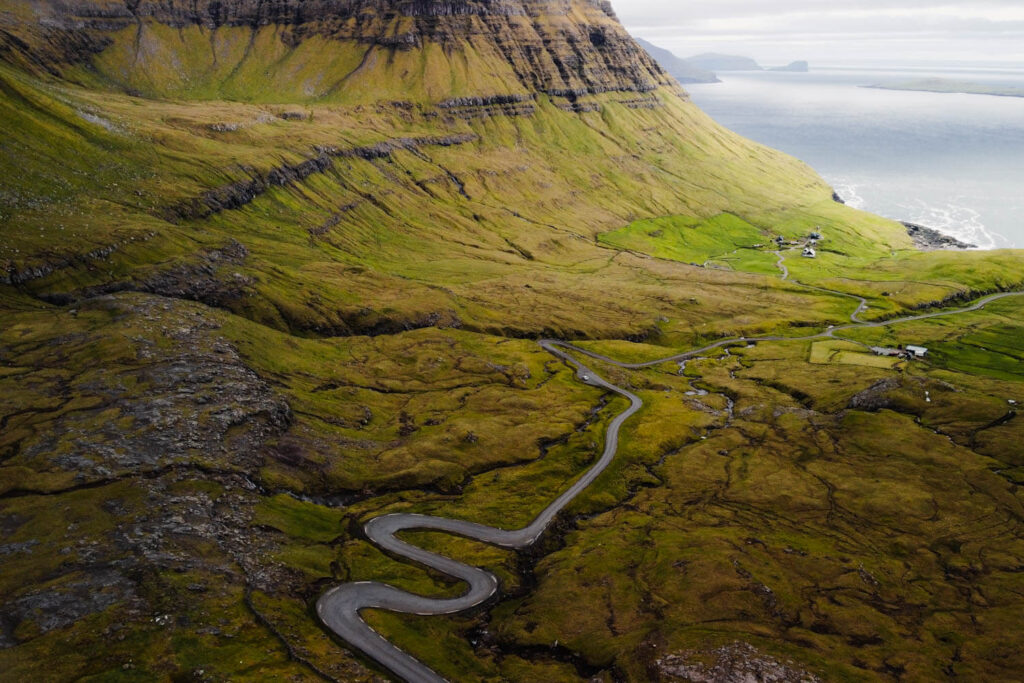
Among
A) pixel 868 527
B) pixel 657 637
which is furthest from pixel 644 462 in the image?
pixel 657 637

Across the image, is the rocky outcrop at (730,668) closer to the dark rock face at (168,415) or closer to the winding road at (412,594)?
the winding road at (412,594)

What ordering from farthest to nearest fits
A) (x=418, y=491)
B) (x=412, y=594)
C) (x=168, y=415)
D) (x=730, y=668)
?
(x=418, y=491), (x=168, y=415), (x=412, y=594), (x=730, y=668)

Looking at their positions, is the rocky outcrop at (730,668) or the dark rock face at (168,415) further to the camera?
the dark rock face at (168,415)

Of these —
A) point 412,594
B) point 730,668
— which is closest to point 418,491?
point 412,594

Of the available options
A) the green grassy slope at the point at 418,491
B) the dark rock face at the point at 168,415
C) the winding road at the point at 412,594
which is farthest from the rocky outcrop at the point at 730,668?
the dark rock face at the point at 168,415

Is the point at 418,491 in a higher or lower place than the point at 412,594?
higher

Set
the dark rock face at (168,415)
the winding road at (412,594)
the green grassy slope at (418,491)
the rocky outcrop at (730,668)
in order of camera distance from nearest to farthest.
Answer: the rocky outcrop at (730,668), the winding road at (412,594), the green grassy slope at (418,491), the dark rock face at (168,415)

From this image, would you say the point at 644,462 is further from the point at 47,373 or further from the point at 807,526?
the point at 47,373

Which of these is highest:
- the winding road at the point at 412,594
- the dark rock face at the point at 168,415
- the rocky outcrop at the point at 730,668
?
the dark rock face at the point at 168,415

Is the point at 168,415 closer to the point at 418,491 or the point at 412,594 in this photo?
the point at 418,491

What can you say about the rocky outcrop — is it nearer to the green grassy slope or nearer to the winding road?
the green grassy slope

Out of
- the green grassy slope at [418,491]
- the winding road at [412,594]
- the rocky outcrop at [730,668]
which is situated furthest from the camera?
the green grassy slope at [418,491]
